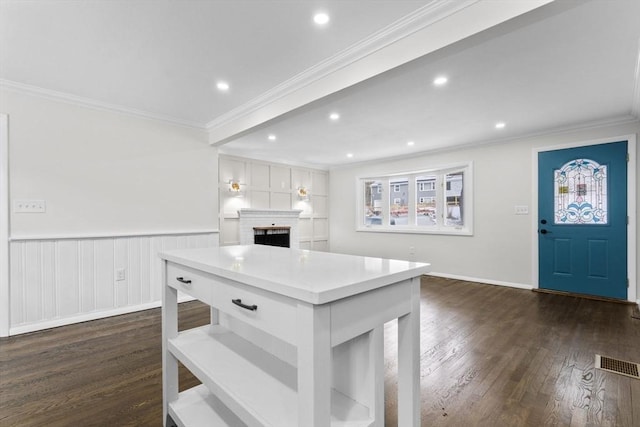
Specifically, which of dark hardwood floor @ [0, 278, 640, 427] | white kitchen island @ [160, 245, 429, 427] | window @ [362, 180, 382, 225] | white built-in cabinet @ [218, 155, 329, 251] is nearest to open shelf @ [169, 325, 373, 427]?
white kitchen island @ [160, 245, 429, 427]

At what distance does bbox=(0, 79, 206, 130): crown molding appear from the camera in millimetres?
2785

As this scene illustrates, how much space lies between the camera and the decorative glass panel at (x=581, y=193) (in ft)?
12.7

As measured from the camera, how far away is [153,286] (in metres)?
3.56

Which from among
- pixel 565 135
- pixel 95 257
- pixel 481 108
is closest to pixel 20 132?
pixel 95 257

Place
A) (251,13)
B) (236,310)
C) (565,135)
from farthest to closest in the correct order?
1. (565,135)
2. (251,13)
3. (236,310)

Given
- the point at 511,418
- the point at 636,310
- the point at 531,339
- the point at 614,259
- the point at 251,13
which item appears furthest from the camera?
A: the point at 614,259

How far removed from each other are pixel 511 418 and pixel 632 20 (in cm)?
255

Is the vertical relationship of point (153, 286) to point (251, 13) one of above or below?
below

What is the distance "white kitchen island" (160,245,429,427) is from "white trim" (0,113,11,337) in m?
2.41

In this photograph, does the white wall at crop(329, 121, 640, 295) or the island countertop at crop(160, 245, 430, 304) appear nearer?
the island countertop at crop(160, 245, 430, 304)

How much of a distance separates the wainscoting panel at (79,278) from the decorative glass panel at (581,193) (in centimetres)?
523

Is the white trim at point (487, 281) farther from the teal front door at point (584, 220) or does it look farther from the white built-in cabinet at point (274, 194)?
the white built-in cabinet at point (274, 194)

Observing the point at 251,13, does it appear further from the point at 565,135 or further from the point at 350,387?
the point at 565,135

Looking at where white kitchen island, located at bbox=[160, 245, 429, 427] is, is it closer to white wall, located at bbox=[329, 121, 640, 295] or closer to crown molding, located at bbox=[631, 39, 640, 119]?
crown molding, located at bbox=[631, 39, 640, 119]
